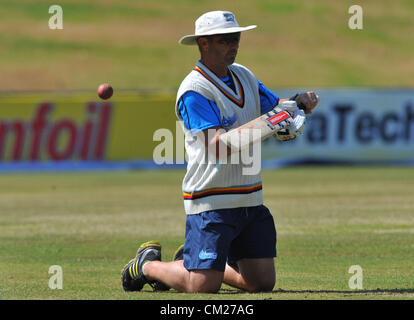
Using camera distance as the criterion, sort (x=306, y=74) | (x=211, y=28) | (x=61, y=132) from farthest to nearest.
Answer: (x=306, y=74) → (x=61, y=132) → (x=211, y=28)

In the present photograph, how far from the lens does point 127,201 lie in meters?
17.0

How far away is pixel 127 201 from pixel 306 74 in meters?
30.8

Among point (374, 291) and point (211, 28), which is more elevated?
point (211, 28)

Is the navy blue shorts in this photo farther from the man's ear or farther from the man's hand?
the man's ear

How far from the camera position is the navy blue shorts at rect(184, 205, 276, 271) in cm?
780

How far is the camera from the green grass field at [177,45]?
153ft

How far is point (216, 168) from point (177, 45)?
4450cm

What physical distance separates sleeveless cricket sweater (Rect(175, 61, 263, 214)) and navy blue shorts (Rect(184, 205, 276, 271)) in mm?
84

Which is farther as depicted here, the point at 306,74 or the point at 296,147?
the point at 306,74

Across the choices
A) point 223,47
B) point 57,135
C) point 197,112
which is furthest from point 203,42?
point 57,135

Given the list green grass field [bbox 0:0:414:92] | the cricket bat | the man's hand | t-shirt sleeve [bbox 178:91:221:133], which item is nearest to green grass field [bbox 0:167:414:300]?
the cricket bat
